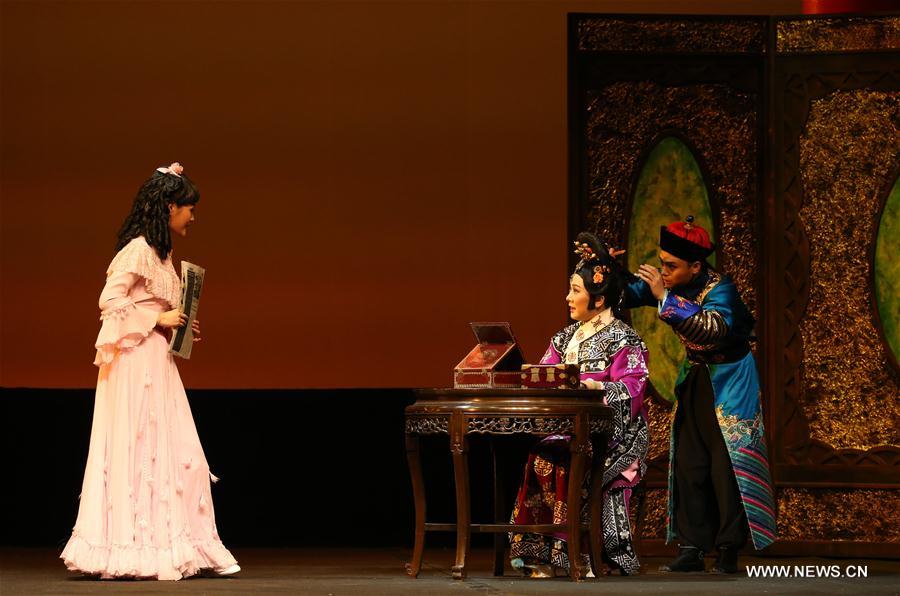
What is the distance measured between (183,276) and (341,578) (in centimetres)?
110

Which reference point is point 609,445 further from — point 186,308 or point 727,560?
point 186,308

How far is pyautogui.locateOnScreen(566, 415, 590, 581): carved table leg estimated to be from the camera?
4801 mm

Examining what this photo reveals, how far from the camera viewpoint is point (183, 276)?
4848mm

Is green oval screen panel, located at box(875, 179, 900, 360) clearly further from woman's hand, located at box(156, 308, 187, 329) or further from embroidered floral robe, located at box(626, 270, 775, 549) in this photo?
woman's hand, located at box(156, 308, 187, 329)

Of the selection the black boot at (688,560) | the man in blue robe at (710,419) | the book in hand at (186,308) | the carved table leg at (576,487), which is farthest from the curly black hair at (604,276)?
the book in hand at (186,308)

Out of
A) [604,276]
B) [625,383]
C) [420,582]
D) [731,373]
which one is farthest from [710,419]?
[420,582]

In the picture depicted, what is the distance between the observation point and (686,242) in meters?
5.33

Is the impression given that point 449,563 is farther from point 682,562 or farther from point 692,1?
point 692,1

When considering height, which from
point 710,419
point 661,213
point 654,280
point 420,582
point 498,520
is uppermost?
point 661,213

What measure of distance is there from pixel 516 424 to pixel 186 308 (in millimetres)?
1096

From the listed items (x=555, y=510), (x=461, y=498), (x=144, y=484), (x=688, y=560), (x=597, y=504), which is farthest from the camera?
(x=688, y=560)

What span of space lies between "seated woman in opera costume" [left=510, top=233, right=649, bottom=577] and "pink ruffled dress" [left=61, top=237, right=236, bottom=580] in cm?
106

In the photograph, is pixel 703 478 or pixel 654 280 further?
pixel 703 478

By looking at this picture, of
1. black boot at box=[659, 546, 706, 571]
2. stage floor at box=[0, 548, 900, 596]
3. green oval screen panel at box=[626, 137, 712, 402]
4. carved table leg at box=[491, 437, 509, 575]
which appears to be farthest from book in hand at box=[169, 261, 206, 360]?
green oval screen panel at box=[626, 137, 712, 402]
